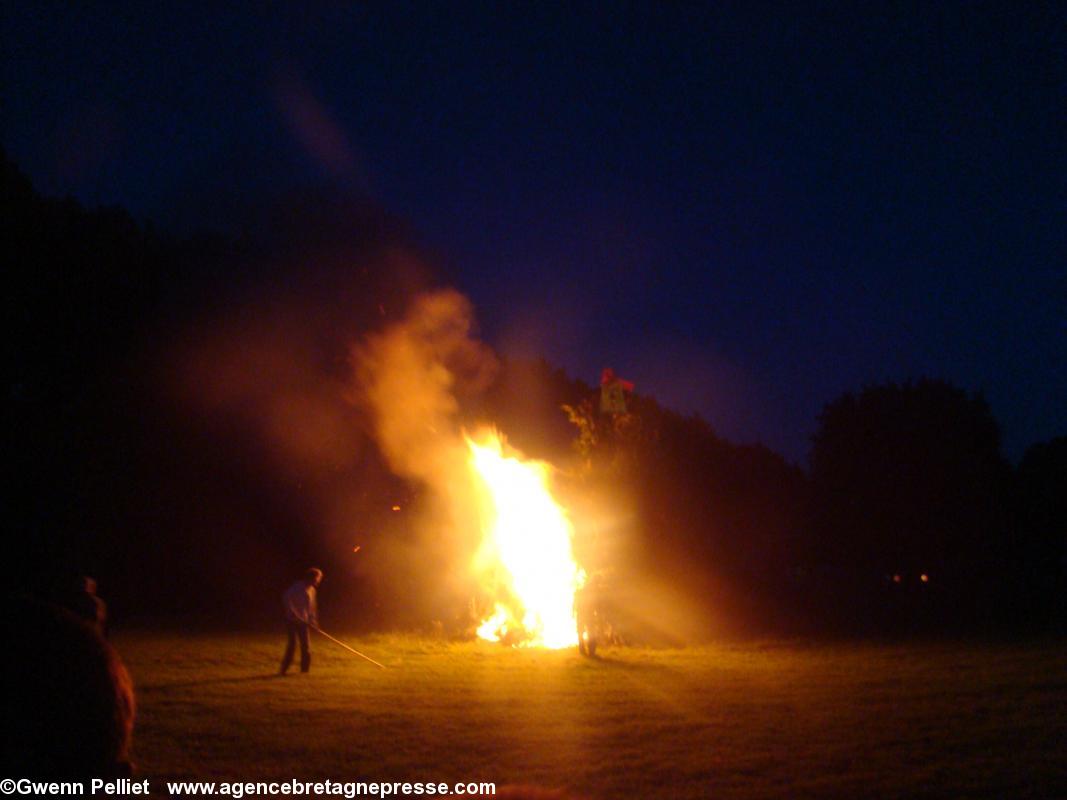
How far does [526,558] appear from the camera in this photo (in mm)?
20062

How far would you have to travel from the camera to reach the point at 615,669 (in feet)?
50.2

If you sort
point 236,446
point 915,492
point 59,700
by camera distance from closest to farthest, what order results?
point 59,700 → point 236,446 → point 915,492

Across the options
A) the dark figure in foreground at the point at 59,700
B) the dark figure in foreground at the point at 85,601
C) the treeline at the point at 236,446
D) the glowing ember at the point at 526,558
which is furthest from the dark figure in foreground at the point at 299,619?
the dark figure in foreground at the point at 59,700

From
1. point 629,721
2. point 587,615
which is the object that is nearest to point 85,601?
point 629,721

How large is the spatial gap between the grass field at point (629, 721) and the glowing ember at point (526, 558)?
263 cm

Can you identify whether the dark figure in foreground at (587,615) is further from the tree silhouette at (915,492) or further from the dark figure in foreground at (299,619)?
the tree silhouette at (915,492)

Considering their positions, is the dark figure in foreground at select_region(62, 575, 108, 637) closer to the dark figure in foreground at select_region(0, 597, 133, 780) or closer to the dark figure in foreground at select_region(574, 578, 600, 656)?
the dark figure in foreground at select_region(574, 578, 600, 656)

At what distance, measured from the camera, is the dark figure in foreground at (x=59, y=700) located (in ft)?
8.70

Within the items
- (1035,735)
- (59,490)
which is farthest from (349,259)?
(1035,735)

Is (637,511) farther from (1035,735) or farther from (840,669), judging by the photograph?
(1035,735)

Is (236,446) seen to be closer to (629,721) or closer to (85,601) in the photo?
(85,601)

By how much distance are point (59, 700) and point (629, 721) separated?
8.82m

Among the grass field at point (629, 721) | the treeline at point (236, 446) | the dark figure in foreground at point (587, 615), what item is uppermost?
the treeline at point (236, 446)

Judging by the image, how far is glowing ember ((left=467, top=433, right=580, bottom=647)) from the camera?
1962 centimetres
